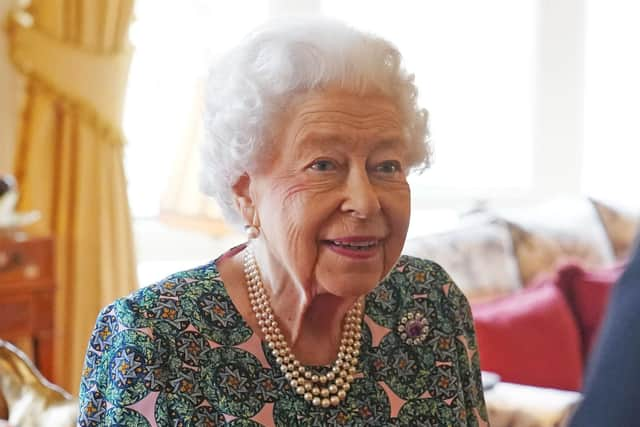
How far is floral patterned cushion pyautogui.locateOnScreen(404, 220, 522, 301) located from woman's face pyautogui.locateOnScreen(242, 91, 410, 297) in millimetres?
1231

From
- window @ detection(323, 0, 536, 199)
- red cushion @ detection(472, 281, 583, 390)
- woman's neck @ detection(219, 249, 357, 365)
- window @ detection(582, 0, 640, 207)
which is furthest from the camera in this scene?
window @ detection(582, 0, 640, 207)

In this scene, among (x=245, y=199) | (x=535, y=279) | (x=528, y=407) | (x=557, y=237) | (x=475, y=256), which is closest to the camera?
(x=245, y=199)

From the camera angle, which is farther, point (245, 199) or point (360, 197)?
point (245, 199)

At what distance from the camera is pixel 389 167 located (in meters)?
1.45

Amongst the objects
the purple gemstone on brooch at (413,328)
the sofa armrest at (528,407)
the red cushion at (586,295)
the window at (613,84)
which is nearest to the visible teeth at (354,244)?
the purple gemstone on brooch at (413,328)

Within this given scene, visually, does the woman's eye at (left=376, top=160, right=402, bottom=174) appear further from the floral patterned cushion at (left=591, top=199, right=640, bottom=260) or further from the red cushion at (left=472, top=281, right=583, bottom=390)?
the floral patterned cushion at (left=591, top=199, right=640, bottom=260)

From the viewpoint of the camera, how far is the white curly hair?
1.41m

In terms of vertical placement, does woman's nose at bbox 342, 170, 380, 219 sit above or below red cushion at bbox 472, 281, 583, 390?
above

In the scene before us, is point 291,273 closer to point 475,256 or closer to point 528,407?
point 528,407

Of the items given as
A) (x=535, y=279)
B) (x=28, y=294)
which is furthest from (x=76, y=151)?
(x=535, y=279)

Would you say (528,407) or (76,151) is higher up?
(76,151)

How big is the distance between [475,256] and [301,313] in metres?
1.50

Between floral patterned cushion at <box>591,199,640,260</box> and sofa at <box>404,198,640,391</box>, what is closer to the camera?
sofa at <box>404,198,640,391</box>

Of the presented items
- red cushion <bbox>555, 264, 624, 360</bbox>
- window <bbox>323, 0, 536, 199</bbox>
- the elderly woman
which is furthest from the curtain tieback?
the elderly woman
